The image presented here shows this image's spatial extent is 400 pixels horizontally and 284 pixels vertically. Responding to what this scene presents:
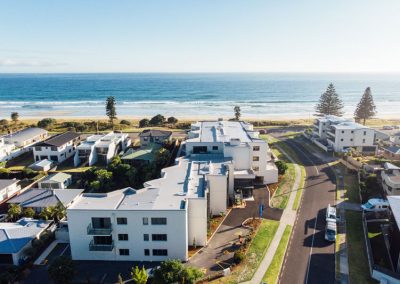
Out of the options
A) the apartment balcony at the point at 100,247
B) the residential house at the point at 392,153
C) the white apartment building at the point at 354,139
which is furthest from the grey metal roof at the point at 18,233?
the residential house at the point at 392,153

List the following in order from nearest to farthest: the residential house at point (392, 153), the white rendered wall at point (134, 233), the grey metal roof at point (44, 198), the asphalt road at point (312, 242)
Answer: the asphalt road at point (312, 242), the white rendered wall at point (134, 233), the grey metal roof at point (44, 198), the residential house at point (392, 153)

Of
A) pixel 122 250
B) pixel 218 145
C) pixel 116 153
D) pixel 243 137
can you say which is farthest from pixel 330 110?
pixel 122 250

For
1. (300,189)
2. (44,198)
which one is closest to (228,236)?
(300,189)

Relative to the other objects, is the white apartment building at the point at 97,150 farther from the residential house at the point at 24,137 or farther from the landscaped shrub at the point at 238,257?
the landscaped shrub at the point at 238,257

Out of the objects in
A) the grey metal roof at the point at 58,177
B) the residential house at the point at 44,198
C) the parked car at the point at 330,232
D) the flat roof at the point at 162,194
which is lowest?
the parked car at the point at 330,232

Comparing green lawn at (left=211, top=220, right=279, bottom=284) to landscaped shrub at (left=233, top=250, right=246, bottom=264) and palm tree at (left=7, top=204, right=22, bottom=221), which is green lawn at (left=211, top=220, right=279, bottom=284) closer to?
landscaped shrub at (left=233, top=250, right=246, bottom=264)

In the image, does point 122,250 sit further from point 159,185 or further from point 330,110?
point 330,110
